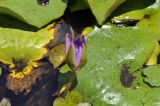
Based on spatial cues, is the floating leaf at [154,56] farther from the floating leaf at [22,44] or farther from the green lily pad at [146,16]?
the floating leaf at [22,44]

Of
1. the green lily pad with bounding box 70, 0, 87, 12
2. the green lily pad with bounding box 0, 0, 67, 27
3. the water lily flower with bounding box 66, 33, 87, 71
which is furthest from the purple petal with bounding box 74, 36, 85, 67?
the green lily pad with bounding box 70, 0, 87, 12

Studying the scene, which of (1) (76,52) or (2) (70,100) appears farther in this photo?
(2) (70,100)

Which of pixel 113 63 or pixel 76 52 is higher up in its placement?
pixel 76 52

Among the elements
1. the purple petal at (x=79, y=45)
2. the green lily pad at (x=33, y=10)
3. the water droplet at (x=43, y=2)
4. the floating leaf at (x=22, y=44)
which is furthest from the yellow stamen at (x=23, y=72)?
the purple petal at (x=79, y=45)

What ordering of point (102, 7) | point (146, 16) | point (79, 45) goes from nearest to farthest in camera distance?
point (79, 45) → point (102, 7) → point (146, 16)

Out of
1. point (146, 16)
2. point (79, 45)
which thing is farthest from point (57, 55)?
point (146, 16)

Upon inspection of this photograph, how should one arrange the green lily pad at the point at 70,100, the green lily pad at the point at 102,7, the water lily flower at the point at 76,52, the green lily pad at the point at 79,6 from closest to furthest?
the water lily flower at the point at 76,52
the green lily pad at the point at 70,100
the green lily pad at the point at 102,7
the green lily pad at the point at 79,6

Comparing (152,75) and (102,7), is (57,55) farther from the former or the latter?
(152,75)

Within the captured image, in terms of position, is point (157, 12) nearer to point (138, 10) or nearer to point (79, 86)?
point (138, 10)
